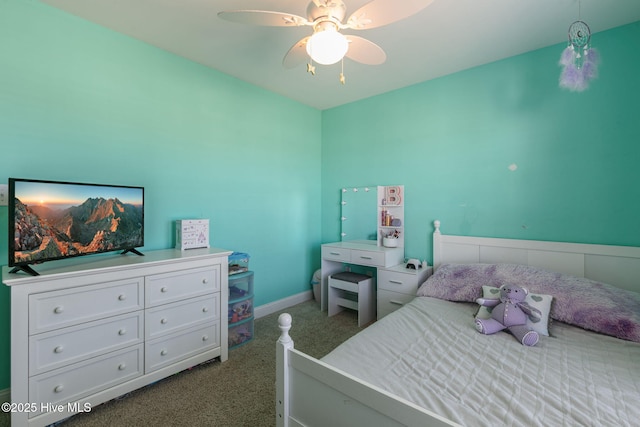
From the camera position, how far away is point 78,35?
6.33 feet

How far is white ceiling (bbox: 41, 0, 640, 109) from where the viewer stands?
5.91 feet

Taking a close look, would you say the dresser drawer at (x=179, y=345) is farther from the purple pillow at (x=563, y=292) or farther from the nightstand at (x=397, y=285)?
the purple pillow at (x=563, y=292)

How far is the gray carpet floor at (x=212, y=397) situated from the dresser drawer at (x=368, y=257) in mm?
852

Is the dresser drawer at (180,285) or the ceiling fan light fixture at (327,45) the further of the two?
the dresser drawer at (180,285)

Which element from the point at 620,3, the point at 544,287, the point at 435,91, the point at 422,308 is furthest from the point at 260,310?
the point at 620,3

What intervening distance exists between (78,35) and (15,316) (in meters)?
1.89

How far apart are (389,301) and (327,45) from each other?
2314 mm

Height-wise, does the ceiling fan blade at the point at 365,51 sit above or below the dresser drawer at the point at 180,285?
above

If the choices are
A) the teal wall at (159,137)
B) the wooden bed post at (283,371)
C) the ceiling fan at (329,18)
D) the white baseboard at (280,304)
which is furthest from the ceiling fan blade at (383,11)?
the white baseboard at (280,304)

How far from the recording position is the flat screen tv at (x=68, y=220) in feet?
4.80

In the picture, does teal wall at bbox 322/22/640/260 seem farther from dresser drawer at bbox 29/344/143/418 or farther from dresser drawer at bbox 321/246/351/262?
dresser drawer at bbox 29/344/143/418

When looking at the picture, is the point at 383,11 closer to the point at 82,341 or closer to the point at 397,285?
the point at 397,285

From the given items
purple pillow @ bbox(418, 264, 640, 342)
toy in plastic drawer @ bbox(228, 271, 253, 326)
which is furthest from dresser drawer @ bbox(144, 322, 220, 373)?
purple pillow @ bbox(418, 264, 640, 342)

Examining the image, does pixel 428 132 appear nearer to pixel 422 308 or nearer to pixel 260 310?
pixel 422 308
